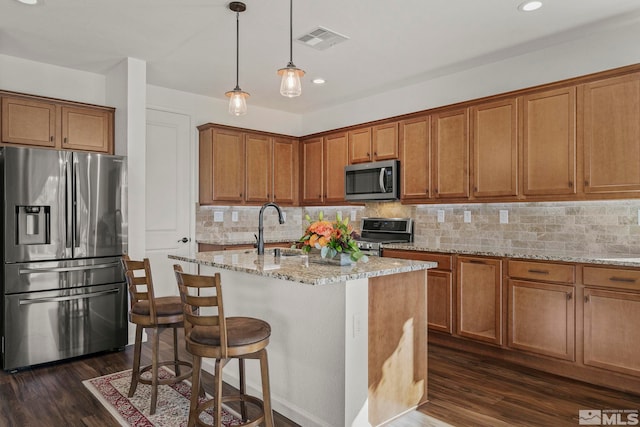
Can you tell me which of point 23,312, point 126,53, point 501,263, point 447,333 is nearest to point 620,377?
point 501,263

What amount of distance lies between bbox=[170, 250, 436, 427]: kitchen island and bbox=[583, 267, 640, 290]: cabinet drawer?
135 cm

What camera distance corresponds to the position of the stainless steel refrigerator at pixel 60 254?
→ 3.46 meters

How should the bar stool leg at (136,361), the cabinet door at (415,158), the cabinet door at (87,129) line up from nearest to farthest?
the bar stool leg at (136,361), the cabinet door at (87,129), the cabinet door at (415,158)

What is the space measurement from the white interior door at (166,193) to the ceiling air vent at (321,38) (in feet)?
7.50

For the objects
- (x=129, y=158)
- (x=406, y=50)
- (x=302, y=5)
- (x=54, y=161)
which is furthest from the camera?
→ (x=129, y=158)

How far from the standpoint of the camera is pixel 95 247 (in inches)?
151

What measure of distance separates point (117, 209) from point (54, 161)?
2.12ft

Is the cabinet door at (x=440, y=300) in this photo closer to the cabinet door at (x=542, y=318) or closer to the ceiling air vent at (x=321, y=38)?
the cabinet door at (x=542, y=318)

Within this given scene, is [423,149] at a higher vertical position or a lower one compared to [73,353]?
higher

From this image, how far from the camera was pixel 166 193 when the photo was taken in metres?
5.13

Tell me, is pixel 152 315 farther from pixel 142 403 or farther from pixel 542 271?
pixel 542 271

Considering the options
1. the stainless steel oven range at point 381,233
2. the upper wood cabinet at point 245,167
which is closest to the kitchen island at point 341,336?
the stainless steel oven range at point 381,233

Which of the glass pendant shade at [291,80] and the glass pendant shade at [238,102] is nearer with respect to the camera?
the glass pendant shade at [291,80]

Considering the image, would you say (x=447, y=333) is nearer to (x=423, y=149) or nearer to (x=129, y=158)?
(x=423, y=149)
